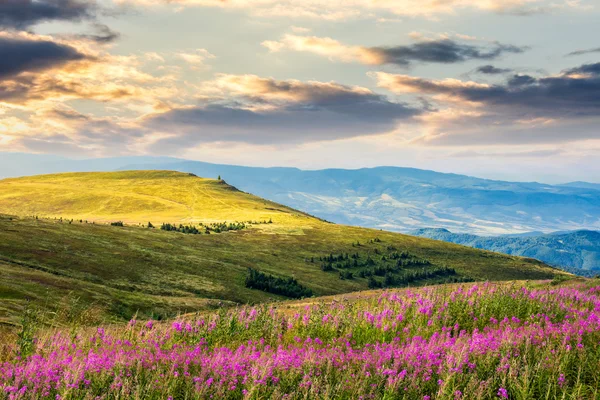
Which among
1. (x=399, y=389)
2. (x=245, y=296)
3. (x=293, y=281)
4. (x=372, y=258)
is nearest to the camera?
(x=399, y=389)

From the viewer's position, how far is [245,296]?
7244 cm

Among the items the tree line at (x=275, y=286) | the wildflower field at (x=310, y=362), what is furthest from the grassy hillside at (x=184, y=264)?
the wildflower field at (x=310, y=362)

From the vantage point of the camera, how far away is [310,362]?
8.59 meters

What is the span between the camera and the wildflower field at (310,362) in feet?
24.9

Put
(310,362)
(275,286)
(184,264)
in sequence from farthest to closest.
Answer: (184,264) < (275,286) < (310,362)

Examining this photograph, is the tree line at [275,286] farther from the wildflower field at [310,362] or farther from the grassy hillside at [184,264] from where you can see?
the wildflower field at [310,362]

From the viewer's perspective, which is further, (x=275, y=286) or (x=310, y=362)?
(x=275, y=286)

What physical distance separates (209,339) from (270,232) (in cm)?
15524

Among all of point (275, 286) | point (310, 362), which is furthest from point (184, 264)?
point (310, 362)

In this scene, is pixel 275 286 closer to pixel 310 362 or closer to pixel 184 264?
pixel 184 264

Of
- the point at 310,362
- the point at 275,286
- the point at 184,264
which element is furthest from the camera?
the point at 184,264

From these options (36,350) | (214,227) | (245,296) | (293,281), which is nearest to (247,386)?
(36,350)

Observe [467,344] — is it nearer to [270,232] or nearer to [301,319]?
[301,319]

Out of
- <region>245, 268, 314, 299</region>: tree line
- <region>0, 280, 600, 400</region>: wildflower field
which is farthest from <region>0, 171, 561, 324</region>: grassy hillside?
<region>0, 280, 600, 400</region>: wildflower field
